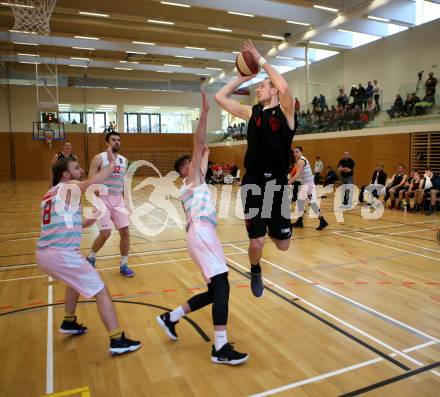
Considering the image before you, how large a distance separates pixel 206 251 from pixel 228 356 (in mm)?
899

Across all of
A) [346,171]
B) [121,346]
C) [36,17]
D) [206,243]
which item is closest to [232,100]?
A: [206,243]

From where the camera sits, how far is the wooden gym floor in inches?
125

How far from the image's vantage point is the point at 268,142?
12.3 ft

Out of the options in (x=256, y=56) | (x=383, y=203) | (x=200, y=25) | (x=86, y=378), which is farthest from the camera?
(x=200, y=25)

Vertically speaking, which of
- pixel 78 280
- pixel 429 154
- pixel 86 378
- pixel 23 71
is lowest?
pixel 86 378

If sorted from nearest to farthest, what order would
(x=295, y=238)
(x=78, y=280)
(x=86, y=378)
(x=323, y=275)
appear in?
(x=86, y=378) < (x=78, y=280) < (x=323, y=275) < (x=295, y=238)

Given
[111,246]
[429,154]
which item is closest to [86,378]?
[111,246]

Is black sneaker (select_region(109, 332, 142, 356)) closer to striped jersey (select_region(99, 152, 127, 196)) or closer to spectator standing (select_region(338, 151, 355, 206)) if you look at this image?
striped jersey (select_region(99, 152, 127, 196))

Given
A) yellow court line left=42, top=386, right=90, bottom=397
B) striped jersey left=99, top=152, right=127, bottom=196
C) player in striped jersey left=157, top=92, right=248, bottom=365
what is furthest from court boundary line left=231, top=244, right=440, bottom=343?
yellow court line left=42, top=386, right=90, bottom=397

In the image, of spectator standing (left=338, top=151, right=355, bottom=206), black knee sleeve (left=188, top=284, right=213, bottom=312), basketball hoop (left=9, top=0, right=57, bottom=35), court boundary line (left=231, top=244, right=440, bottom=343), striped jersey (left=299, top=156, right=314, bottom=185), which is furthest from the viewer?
spectator standing (left=338, top=151, right=355, bottom=206)

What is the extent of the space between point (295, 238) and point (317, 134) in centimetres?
1441

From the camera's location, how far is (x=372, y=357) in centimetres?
354

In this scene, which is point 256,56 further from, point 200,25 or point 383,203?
point 200,25

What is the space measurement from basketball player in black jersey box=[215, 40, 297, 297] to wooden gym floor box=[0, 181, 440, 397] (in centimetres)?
98
